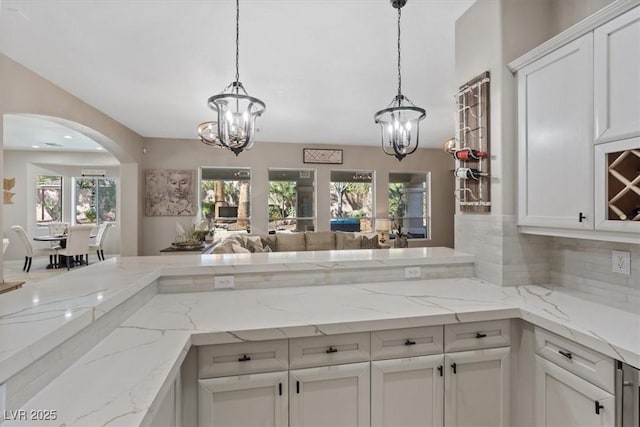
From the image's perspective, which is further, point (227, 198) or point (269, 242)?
point (227, 198)

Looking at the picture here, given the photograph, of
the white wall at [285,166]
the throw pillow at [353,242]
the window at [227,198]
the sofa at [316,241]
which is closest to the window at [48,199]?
the white wall at [285,166]

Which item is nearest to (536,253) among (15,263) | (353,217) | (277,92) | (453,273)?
(453,273)

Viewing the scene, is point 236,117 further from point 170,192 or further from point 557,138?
point 170,192

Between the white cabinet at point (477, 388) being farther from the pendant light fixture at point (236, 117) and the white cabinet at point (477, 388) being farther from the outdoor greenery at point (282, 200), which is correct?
the outdoor greenery at point (282, 200)

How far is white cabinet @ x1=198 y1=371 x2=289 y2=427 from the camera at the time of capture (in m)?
1.31

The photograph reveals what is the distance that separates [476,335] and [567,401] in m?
0.42

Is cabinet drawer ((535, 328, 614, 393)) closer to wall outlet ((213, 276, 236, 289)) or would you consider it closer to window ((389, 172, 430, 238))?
wall outlet ((213, 276, 236, 289))

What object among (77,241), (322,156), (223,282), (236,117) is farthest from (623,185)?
(77,241)

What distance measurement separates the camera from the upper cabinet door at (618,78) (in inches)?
53.0

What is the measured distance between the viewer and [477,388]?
1.55 meters

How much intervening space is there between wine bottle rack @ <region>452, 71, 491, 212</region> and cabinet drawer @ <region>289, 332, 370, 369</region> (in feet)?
4.34

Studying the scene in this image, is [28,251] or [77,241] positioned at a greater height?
[77,241]

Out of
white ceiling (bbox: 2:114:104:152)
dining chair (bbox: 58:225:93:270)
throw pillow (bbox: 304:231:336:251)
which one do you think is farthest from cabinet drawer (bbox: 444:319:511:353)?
dining chair (bbox: 58:225:93:270)

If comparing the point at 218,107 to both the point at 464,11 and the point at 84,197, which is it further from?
the point at 84,197
